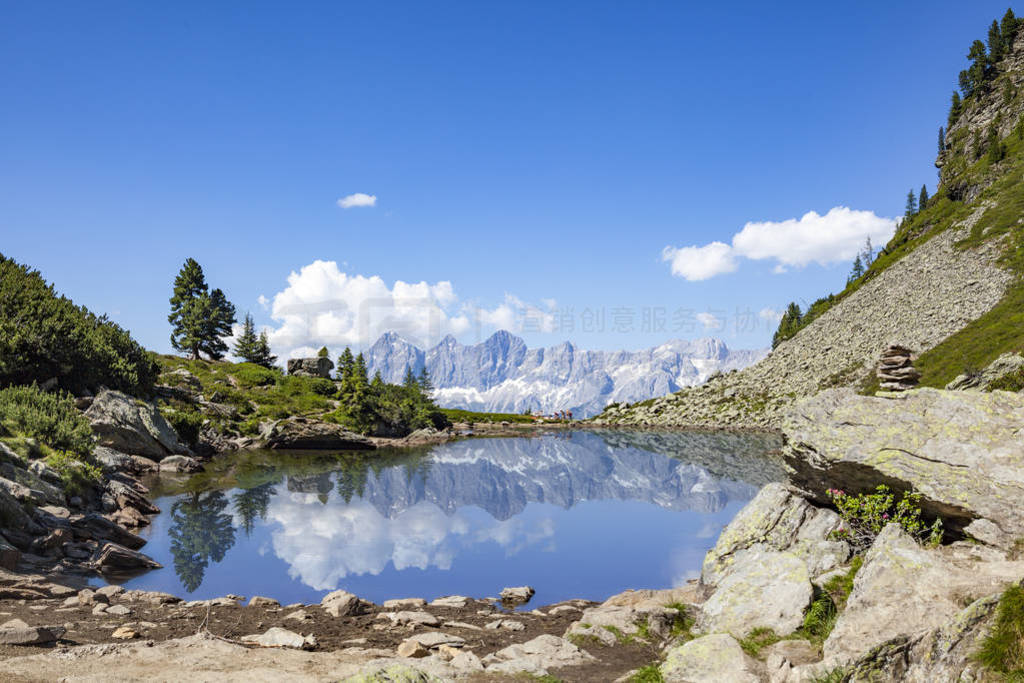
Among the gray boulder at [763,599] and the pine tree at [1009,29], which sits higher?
the pine tree at [1009,29]

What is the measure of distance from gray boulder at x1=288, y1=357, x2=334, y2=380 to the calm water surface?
51.2 meters

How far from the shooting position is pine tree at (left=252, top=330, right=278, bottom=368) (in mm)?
116375

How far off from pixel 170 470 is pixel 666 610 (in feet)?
149

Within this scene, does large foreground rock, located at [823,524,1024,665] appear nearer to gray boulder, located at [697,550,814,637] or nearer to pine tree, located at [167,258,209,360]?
gray boulder, located at [697,550,814,637]

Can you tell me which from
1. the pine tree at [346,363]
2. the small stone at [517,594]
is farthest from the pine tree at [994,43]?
the small stone at [517,594]

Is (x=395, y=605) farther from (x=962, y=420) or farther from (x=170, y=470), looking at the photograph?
(x=170, y=470)

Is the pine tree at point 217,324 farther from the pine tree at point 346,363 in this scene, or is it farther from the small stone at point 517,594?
the small stone at point 517,594

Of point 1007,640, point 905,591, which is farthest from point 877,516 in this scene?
point 1007,640

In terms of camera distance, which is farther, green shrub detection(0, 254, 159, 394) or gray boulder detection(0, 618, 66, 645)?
green shrub detection(0, 254, 159, 394)

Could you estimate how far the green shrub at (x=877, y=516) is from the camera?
13352 mm

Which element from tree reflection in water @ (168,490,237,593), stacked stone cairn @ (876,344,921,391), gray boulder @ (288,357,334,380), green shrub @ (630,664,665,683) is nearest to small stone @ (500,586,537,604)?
green shrub @ (630,664,665,683)

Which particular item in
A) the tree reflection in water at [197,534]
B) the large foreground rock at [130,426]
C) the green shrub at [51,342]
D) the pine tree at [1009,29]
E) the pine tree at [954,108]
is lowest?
the tree reflection in water at [197,534]

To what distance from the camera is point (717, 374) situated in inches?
5502

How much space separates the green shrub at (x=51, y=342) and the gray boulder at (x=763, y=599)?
1998 inches
